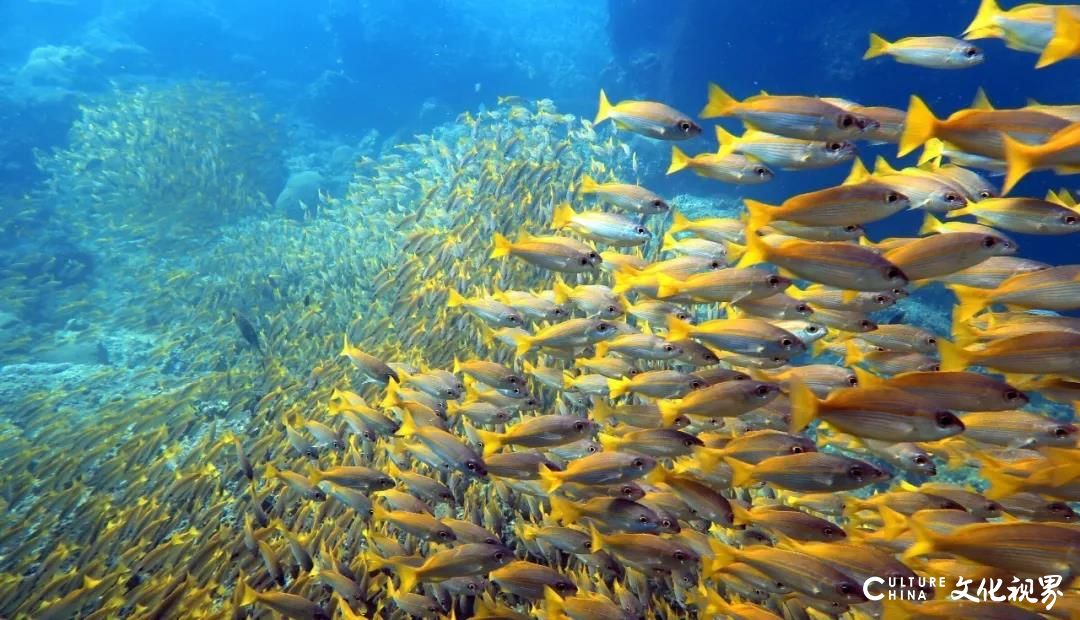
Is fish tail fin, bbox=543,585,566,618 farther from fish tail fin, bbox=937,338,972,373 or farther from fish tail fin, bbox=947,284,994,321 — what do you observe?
fish tail fin, bbox=947,284,994,321

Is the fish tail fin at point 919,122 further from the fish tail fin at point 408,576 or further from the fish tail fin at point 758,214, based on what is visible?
the fish tail fin at point 408,576

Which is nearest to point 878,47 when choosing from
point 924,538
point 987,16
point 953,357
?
point 987,16

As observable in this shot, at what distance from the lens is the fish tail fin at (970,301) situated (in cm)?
314

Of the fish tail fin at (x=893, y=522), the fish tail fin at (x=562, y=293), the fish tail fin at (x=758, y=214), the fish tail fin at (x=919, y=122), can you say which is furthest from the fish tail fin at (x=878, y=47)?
the fish tail fin at (x=893, y=522)

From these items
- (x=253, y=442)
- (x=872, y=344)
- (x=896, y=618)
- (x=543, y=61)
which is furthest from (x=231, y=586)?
(x=543, y=61)

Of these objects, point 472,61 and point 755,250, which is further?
point 472,61

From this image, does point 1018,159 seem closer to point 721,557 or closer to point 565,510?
point 721,557

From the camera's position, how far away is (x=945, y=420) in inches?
98.0

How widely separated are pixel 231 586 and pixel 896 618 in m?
4.36

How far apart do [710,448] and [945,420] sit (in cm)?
136

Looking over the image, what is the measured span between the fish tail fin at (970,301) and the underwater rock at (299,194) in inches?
756

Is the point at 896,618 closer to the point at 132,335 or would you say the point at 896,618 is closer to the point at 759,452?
the point at 759,452

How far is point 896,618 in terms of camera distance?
2.40m

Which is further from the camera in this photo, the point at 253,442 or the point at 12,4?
the point at 12,4
